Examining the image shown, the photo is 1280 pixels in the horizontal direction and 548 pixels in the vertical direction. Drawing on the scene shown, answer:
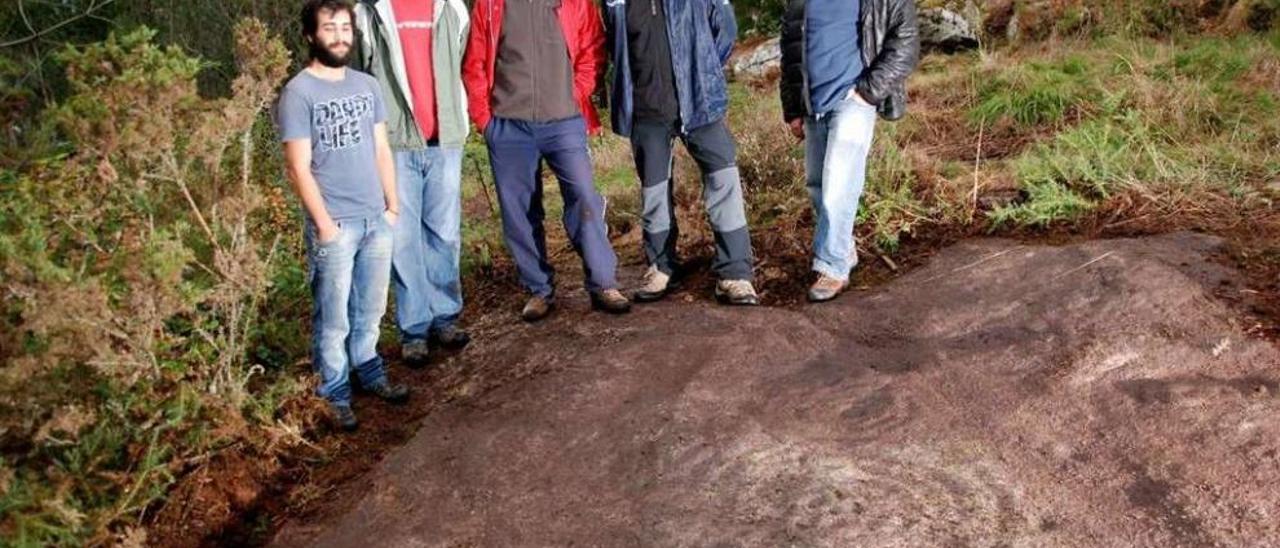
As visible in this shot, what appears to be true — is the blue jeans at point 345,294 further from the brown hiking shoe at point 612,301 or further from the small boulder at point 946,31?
the small boulder at point 946,31

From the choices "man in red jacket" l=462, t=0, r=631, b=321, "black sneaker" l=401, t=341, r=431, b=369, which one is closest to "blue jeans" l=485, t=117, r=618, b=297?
"man in red jacket" l=462, t=0, r=631, b=321

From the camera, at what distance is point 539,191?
504 centimetres

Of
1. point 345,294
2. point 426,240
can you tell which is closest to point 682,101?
point 426,240

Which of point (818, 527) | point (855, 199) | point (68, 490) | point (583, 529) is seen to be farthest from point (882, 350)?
point (68, 490)

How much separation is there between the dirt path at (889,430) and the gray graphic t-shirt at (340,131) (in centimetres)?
95

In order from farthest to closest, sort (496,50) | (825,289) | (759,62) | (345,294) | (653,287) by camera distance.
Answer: (759,62) → (653,287) → (825,289) → (496,50) → (345,294)

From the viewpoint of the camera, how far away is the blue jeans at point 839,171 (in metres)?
4.85

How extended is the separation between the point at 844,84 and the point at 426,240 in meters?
2.13

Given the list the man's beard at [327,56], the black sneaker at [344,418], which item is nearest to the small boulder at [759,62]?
the man's beard at [327,56]

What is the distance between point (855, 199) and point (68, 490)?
11.6 ft

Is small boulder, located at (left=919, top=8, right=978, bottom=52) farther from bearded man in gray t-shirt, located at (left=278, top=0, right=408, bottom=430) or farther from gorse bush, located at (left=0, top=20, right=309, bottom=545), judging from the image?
gorse bush, located at (left=0, top=20, right=309, bottom=545)

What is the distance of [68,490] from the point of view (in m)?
3.32

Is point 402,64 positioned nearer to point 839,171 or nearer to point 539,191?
point 539,191

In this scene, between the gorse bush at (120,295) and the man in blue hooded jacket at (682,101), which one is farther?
the man in blue hooded jacket at (682,101)
